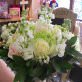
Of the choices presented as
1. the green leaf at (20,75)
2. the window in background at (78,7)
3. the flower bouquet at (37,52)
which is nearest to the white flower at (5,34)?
the flower bouquet at (37,52)

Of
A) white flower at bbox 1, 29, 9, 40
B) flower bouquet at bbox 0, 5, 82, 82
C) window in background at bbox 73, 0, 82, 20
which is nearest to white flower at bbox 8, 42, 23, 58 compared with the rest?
flower bouquet at bbox 0, 5, 82, 82

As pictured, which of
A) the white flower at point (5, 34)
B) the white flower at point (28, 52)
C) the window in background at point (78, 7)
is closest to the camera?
the white flower at point (28, 52)

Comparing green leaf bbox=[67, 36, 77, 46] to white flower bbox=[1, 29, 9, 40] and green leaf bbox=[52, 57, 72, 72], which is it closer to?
green leaf bbox=[52, 57, 72, 72]

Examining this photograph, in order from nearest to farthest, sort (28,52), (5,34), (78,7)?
(28,52) → (5,34) → (78,7)

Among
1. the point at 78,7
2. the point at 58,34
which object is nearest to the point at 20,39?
the point at 58,34

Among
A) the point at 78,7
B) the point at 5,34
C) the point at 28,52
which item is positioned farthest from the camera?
the point at 78,7

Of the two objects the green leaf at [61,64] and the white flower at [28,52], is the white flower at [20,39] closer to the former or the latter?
the white flower at [28,52]

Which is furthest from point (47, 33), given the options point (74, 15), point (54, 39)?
point (74, 15)

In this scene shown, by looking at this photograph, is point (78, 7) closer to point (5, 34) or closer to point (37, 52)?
point (5, 34)

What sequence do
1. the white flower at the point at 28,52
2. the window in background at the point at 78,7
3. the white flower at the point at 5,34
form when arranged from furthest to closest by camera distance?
the window in background at the point at 78,7 < the white flower at the point at 5,34 < the white flower at the point at 28,52

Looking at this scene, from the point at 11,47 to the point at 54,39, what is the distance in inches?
7.0

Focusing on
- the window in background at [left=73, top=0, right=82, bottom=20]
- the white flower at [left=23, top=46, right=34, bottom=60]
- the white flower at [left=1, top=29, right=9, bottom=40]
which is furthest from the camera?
the window in background at [left=73, top=0, right=82, bottom=20]

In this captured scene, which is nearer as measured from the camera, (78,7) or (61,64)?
(61,64)

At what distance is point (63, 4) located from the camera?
13.3ft
